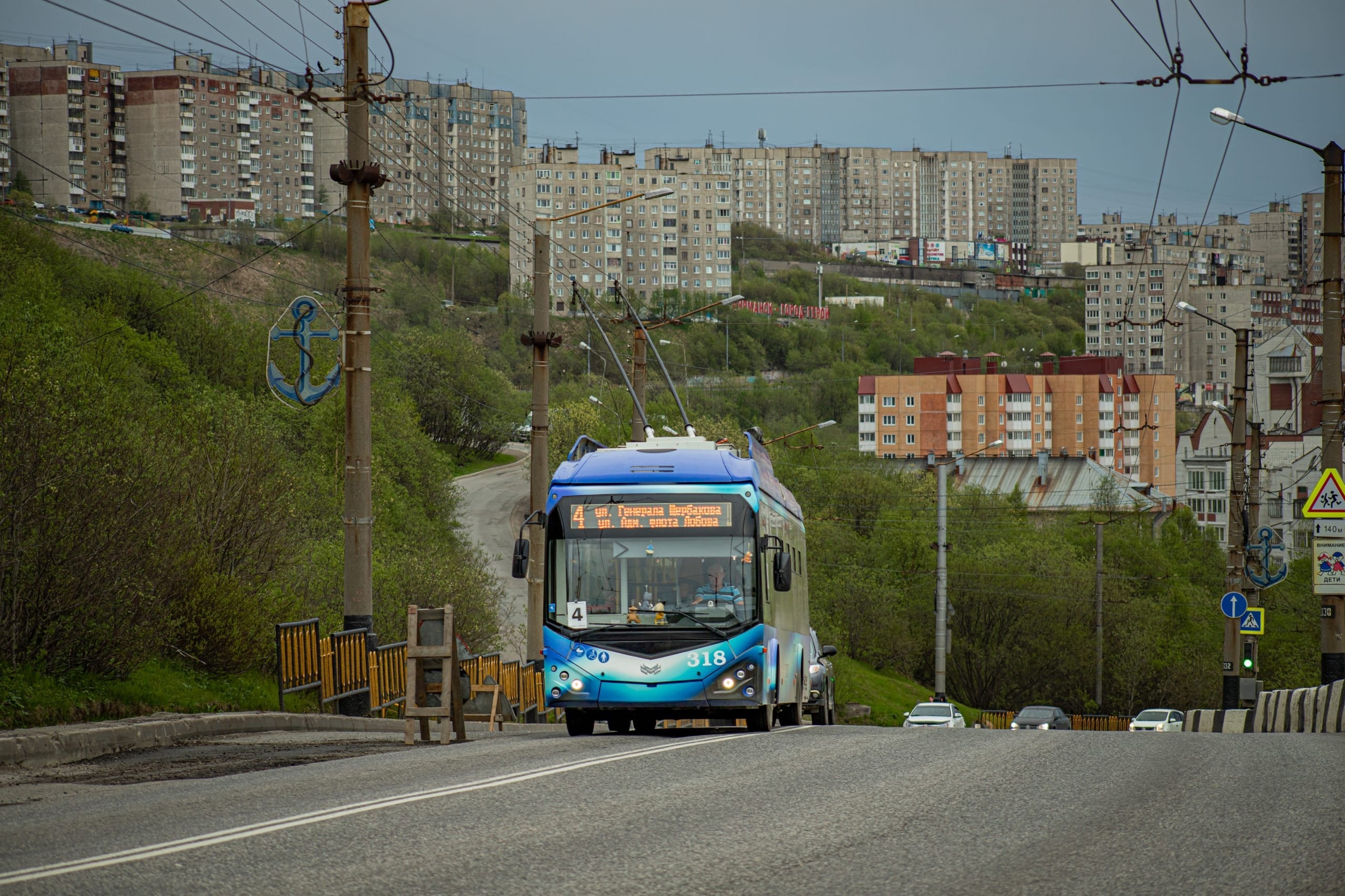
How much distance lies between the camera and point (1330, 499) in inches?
826

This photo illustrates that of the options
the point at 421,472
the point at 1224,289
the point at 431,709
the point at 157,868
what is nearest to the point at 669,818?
the point at 157,868

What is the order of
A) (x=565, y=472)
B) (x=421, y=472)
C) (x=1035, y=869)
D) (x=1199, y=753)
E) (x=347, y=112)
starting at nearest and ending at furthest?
(x=1035, y=869) < (x=1199, y=753) < (x=565, y=472) < (x=347, y=112) < (x=421, y=472)

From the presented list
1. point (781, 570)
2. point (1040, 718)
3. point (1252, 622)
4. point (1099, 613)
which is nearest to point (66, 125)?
point (1099, 613)

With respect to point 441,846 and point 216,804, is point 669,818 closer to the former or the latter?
point 441,846

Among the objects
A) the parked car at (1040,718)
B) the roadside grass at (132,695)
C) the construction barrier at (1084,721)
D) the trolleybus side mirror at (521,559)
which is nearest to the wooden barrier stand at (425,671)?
the trolleybus side mirror at (521,559)

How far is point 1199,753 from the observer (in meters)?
12.3

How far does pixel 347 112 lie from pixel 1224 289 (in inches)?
7627

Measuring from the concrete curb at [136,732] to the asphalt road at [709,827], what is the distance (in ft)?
6.53

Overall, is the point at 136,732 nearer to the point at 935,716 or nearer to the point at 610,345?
the point at 610,345

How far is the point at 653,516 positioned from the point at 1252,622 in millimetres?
19737

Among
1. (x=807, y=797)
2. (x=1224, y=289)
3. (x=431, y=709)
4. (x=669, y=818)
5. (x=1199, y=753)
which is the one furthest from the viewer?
(x=1224, y=289)

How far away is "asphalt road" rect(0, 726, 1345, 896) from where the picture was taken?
6.30 meters

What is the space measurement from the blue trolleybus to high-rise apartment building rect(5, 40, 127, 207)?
149 metres

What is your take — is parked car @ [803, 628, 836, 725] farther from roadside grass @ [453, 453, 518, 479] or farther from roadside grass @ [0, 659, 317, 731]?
roadside grass @ [453, 453, 518, 479]
